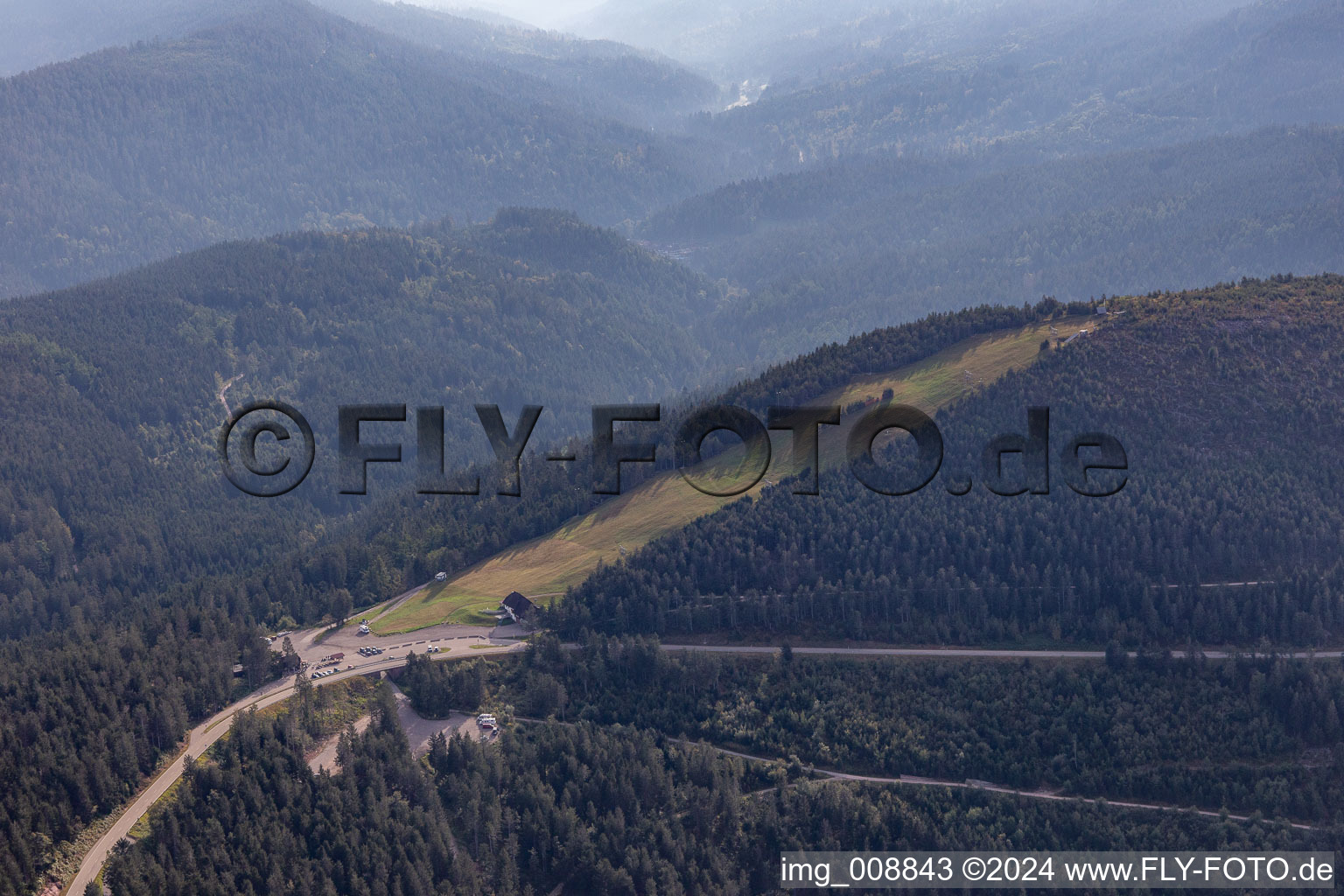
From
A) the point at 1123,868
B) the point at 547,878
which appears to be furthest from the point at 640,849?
the point at 1123,868

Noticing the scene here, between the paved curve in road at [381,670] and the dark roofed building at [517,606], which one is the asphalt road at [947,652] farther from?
the dark roofed building at [517,606]

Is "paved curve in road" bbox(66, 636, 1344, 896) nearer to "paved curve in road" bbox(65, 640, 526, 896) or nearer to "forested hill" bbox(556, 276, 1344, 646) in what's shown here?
"paved curve in road" bbox(65, 640, 526, 896)

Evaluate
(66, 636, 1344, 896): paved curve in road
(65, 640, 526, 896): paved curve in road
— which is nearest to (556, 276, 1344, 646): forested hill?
(66, 636, 1344, 896): paved curve in road

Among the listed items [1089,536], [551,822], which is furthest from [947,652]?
[551,822]

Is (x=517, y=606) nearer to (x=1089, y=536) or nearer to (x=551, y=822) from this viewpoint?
(x=551, y=822)

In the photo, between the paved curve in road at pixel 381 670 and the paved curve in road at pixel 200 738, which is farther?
the paved curve in road at pixel 381 670

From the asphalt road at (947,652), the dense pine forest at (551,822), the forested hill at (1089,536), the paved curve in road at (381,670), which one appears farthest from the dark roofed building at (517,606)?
the dense pine forest at (551,822)
